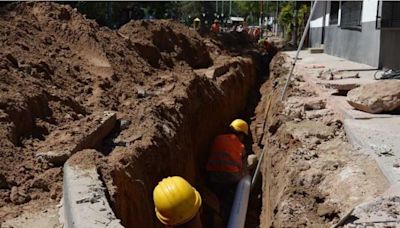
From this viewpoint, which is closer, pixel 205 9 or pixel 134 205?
pixel 134 205

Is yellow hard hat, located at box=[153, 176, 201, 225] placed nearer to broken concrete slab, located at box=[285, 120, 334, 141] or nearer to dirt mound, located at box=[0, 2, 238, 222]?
dirt mound, located at box=[0, 2, 238, 222]

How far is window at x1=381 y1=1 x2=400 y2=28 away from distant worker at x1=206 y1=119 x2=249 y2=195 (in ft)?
18.8

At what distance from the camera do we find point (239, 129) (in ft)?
30.2

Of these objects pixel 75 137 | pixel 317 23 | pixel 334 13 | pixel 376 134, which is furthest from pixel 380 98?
pixel 317 23

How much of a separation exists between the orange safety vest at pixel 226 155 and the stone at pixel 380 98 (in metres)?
2.46

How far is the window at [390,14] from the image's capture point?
11.2m

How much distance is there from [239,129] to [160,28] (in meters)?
4.17

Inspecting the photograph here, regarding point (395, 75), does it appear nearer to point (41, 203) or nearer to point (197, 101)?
point (197, 101)

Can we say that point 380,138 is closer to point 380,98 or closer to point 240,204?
point 380,98

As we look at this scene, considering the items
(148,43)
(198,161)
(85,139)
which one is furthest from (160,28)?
(85,139)

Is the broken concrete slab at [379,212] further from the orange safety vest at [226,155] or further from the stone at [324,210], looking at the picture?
the orange safety vest at [226,155]

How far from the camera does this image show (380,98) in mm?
6062

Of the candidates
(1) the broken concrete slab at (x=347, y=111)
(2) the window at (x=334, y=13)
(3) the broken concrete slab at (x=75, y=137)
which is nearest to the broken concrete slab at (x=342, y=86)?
(1) the broken concrete slab at (x=347, y=111)

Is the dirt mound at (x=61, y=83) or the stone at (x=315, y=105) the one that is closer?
the dirt mound at (x=61, y=83)
